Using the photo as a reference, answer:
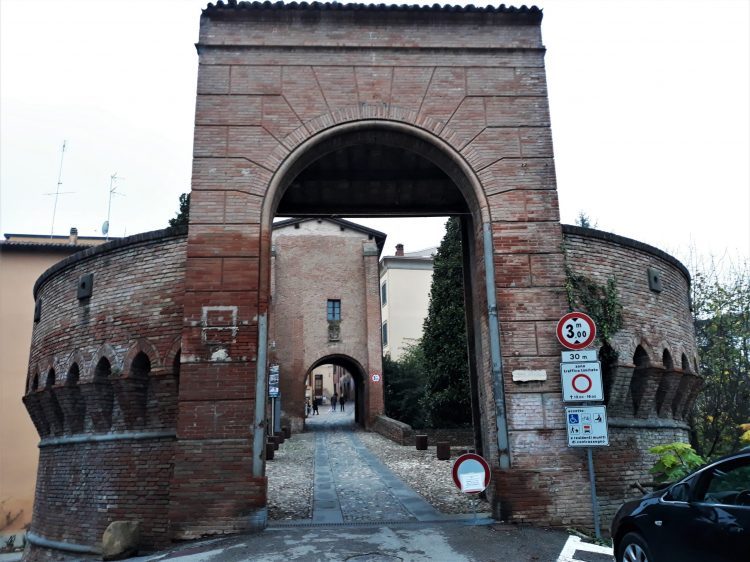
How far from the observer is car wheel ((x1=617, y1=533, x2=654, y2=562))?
201 inches

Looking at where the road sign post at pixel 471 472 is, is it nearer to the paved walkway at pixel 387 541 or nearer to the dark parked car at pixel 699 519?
the paved walkway at pixel 387 541

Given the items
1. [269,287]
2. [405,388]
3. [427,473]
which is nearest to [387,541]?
[269,287]

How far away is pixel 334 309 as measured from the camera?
3109cm

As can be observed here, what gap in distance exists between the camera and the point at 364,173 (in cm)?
1219

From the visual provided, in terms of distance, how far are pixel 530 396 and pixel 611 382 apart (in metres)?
2.19

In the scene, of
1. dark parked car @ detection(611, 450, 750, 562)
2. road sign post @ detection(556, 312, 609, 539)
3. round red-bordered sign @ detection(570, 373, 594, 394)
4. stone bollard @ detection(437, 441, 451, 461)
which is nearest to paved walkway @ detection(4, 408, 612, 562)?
road sign post @ detection(556, 312, 609, 539)

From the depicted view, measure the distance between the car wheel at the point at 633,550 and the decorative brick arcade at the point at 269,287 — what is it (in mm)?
2721

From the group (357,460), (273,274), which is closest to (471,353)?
(357,460)

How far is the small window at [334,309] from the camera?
101ft

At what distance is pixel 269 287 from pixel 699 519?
649cm

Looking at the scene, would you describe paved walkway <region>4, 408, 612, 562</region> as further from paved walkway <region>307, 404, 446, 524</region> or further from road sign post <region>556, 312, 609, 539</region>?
road sign post <region>556, 312, 609, 539</region>

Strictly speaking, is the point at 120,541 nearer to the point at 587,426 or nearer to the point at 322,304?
the point at 587,426

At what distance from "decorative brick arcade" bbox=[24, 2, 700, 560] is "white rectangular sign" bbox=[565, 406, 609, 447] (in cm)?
86

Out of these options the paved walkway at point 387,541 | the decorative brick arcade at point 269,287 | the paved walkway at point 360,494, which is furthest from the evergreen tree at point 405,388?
the paved walkway at point 387,541
